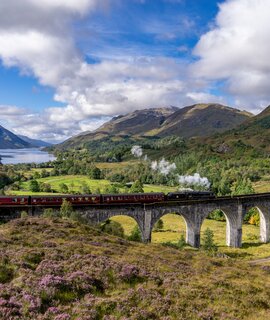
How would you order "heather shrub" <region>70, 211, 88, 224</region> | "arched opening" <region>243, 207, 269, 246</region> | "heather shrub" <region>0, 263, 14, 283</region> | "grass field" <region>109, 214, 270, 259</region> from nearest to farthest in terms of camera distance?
"heather shrub" <region>0, 263, 14, 283</region> → "heather shrub" <region>70, 211, 88, 224</region> → "grass field" <region>109, 214, 270, 259</region> → "arched opening" <region>243, 207, 269, 246</region>

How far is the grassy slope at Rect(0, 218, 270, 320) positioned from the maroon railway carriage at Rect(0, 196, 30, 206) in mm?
16953

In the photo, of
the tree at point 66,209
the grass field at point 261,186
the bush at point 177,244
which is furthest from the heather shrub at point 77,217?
the grass field at point 261,186

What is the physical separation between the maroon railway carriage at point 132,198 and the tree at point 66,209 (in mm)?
5943

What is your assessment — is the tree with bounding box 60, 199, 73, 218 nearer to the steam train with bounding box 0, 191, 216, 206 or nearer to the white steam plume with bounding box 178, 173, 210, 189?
the steam train with bounding box 0, 191, 216, 206

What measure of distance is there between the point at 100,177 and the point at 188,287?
152 m

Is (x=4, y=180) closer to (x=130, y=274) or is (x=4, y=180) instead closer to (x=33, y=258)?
(x=33, y=258)

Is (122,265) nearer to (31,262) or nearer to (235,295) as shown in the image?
(31,262)

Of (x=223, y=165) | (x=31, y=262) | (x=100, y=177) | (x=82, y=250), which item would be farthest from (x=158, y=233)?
(x=223, y=165)

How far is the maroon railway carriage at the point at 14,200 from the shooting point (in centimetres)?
4419

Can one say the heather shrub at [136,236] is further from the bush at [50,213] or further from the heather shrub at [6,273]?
the heather shrub at [6,273]

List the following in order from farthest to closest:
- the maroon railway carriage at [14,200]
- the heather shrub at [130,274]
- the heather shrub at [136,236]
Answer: the heather shrub at [136,236], the maroon railway carriage at [14,200], the heather shrub at [130,274]

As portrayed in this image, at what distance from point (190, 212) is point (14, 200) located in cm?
2705

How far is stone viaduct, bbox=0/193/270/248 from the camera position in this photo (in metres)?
47.5

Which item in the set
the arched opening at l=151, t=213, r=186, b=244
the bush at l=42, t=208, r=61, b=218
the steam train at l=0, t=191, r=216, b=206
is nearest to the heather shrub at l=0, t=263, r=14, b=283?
the bush at l=42, t=208, r=61, b=218
